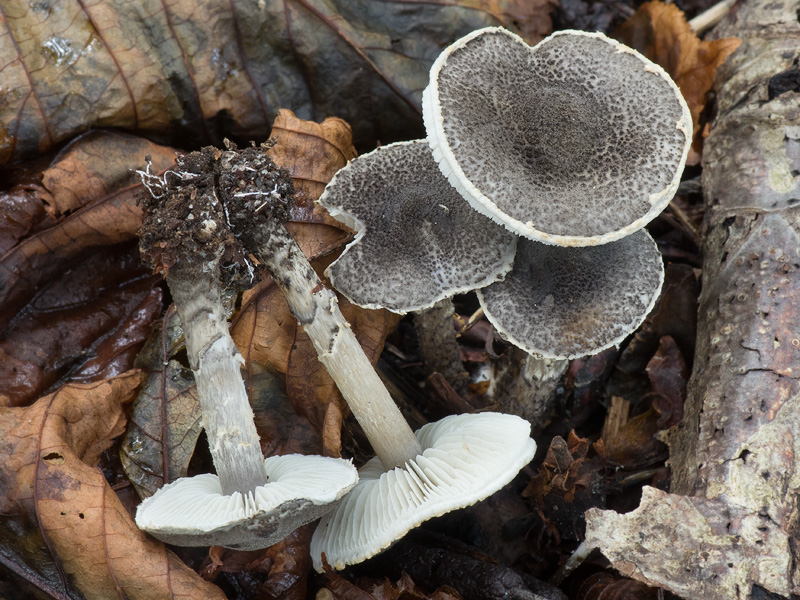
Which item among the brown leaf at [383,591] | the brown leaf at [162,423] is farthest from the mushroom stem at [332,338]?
the brown leaf at [162,423]

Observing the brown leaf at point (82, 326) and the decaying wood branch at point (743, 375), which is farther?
the brown leaf at point (82, 326)

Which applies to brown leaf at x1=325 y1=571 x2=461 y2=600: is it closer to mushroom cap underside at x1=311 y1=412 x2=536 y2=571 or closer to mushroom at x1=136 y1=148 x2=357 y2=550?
mushroom cap underside at x1=311 y1=412 x2=536 y2=571

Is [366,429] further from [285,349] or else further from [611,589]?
[611,589]

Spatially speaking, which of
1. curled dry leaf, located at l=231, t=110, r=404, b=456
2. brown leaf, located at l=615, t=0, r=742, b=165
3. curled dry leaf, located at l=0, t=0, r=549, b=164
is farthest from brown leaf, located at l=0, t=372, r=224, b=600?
brown leaf, located at l=615, t=0, r=742, b=165

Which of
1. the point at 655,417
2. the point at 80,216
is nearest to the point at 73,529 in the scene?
the point at 80,216

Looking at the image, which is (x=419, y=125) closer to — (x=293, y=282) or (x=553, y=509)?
(x=293, y=282)

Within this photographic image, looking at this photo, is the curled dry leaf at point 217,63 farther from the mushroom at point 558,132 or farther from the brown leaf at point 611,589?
the brown leaf at point 611,589
